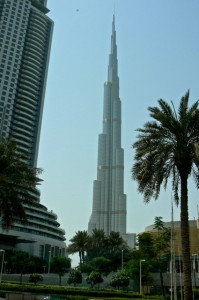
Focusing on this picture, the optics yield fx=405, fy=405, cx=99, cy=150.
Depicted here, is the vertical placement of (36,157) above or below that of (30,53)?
below

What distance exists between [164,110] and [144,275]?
184 feet

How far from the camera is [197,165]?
25.1m

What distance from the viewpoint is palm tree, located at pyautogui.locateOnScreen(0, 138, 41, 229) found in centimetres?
3150

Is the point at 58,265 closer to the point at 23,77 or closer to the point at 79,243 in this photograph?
the point at 79,243

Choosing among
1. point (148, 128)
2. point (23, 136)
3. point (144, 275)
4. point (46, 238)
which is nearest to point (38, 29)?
point (23, 136)

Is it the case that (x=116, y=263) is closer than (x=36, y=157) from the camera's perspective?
Yes

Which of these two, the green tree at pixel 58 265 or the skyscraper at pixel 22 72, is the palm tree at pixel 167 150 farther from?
the skyscraper at pixel 22 72

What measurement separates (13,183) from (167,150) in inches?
517

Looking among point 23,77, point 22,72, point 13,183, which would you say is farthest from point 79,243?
point 22,72

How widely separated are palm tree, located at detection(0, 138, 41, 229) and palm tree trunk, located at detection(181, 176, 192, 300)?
13.2m

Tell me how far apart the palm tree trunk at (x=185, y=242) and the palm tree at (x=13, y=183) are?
1317cm

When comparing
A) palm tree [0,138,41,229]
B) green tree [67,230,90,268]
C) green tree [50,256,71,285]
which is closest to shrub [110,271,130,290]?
green tree [50,256,71,285]

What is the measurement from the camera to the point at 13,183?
1268 inches

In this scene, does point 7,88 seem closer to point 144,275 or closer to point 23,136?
point 23,136
